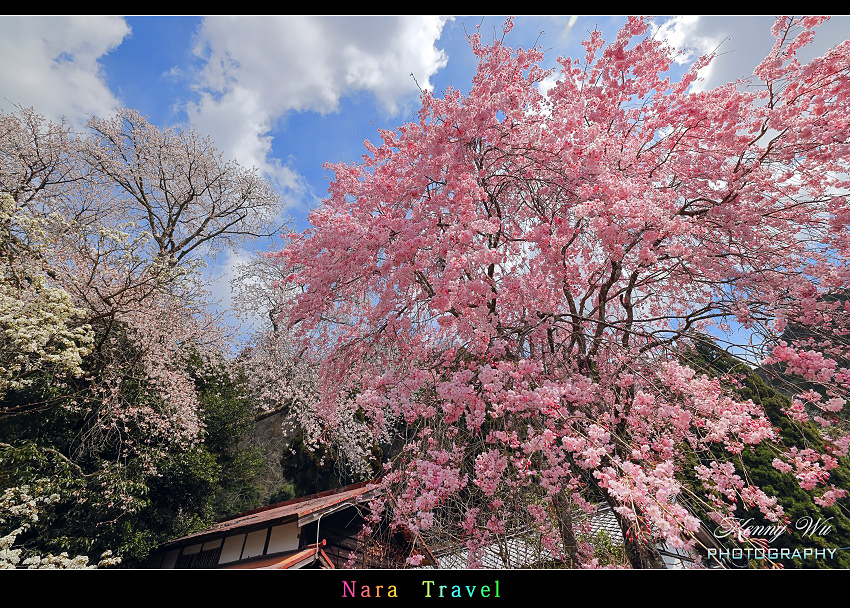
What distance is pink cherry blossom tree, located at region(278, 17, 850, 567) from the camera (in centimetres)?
254

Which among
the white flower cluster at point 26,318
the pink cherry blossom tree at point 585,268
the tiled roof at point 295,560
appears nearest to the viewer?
the pink cherry blossom tree at point 585,268

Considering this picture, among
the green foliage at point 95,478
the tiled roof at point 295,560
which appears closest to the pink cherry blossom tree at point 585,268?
the tiled roof at point 295,560

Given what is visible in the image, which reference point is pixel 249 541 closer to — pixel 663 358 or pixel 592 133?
pixel 663 358

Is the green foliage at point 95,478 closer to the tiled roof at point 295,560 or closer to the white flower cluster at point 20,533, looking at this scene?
the white flower cluster at point 20,533

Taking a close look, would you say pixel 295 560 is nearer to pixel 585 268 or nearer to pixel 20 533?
pixel 20 533

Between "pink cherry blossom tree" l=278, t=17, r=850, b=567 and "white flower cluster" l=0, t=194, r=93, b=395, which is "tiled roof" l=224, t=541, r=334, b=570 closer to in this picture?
"pink cherry blossom tree" l=278, t=17, r=850, b=567

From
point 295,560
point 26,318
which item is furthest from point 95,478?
point 295,560

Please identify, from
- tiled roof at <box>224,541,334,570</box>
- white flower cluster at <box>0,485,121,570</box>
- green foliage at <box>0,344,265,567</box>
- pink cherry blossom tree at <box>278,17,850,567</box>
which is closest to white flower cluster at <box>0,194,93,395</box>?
green foliage at <box>0,344,265,567</box>

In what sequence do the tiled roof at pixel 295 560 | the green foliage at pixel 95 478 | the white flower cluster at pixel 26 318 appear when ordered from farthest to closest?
the green foliage at pixel 95 478 → the tiled roof at pixel 295 560 → the white flower cluster at pixel 26 318

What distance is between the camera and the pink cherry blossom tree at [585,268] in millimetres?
2539

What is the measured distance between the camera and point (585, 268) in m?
3.78

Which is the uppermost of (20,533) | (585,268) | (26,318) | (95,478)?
(585,268)
